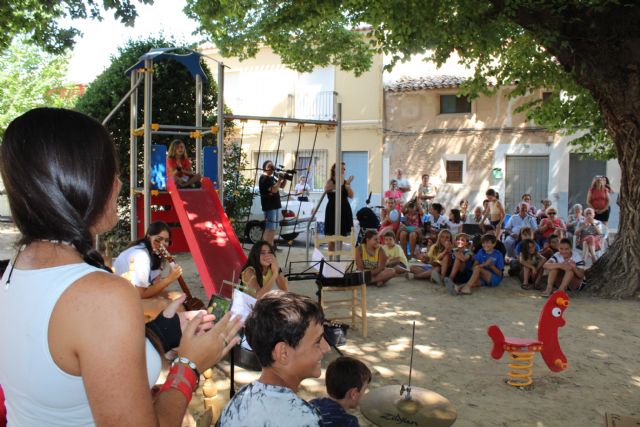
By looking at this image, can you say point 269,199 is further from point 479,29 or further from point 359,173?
point 359,173

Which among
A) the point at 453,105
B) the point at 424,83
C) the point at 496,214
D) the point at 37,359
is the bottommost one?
the point at 496,214

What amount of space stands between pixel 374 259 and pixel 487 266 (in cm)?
182

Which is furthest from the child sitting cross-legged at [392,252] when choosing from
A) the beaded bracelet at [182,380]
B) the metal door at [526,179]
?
the metal door at [526,179]

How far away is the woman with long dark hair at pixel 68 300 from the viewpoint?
1.17 m

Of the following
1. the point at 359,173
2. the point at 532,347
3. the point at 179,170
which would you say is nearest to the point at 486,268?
the point at 532,347

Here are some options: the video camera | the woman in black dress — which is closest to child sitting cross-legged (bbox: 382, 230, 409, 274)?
the woman in black dress

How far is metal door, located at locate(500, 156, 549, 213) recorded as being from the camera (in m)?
18.4

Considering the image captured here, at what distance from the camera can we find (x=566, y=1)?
840 cm

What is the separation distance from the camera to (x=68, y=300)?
1.20 meters

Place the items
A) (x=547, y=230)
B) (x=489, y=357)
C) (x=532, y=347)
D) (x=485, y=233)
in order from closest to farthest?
(x=532, y=347), (x=489, y=357), (x=485, y=233), (x=547, y=230)

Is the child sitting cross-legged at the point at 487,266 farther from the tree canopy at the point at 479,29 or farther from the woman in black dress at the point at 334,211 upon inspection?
the tree canopy at the point at 479,29

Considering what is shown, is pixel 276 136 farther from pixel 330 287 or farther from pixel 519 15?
pixel 330 287

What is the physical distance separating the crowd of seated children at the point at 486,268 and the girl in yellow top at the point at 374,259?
1.01m

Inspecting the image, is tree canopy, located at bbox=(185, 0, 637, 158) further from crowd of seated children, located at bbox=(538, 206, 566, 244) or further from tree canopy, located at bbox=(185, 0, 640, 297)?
crowd of seated children, located at bbox=(538, 206, 566, 244)
